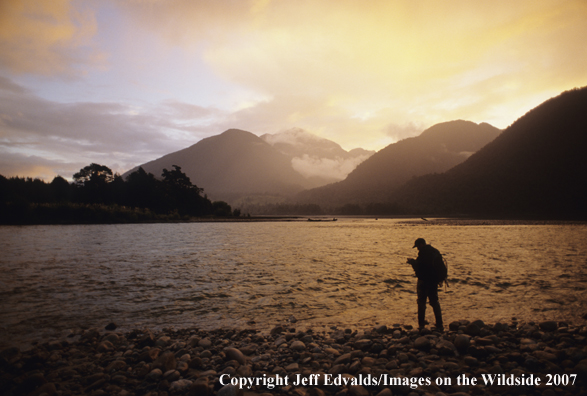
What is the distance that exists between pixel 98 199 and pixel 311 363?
151360mm

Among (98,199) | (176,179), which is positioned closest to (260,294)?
(98,199)

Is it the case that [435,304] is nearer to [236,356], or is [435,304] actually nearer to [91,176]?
[236,356]

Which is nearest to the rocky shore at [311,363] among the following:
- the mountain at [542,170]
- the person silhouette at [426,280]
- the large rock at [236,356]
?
the large rock at [236,356]

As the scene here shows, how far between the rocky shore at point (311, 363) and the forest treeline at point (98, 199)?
12407 cm

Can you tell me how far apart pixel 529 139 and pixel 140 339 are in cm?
24318

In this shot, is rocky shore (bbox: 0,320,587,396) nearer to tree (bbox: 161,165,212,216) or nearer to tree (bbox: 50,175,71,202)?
tree (bbox: 50,175,71,202)

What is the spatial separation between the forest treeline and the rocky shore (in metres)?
124

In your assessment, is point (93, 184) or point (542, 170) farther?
point (542, 170)

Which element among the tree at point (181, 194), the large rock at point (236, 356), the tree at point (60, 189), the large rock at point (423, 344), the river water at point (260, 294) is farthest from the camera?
the tree at point (181, 194)

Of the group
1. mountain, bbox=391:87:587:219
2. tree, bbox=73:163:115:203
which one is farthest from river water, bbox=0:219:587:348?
mountain, bbox=391:87:587:219

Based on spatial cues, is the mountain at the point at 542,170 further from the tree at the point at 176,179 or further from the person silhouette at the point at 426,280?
the person silhouette at the point at 426,280

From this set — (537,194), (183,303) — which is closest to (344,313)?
(183,303)

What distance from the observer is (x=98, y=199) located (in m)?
131

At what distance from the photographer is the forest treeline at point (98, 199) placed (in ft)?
339
